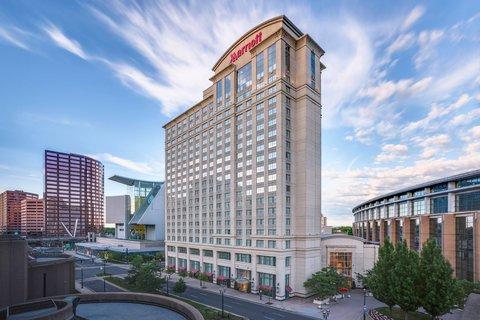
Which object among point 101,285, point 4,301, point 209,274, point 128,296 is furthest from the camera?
point 209,274

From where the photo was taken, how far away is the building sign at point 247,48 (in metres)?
72.0

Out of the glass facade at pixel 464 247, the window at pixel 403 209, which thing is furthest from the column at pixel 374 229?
the glass facade at pixel 464 247

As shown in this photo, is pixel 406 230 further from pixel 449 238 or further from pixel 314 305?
pixel 314 305

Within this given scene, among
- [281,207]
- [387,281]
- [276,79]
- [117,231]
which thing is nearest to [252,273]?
[281,207]

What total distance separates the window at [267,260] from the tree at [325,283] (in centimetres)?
729

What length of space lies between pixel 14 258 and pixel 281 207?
44067 millimetres

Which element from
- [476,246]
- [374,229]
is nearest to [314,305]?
[476,246]

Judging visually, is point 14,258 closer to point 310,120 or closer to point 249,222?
point 249,222

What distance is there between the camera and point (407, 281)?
3831cm

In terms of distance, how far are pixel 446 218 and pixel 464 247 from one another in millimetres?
6368

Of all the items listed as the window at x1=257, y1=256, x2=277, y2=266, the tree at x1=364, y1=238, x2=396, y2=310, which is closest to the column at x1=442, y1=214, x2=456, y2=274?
the tree at x1=364, y1=238, x2=396, y2=310

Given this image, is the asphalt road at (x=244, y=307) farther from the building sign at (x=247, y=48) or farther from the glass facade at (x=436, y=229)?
the building sign at (x=247, y=48)

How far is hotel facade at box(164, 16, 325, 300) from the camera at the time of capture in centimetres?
6331

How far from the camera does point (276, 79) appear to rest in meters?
65.3
